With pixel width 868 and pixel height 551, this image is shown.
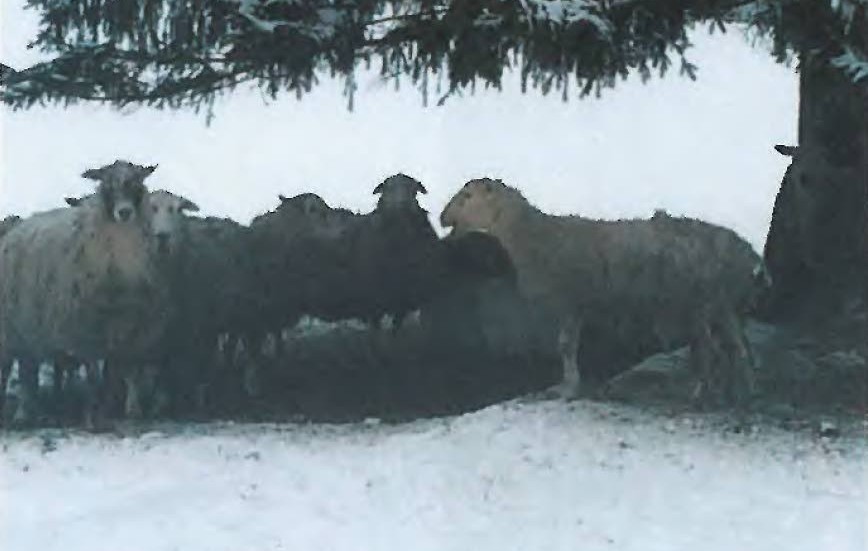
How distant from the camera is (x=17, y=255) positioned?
13.5 metres

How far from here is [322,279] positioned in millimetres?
14977

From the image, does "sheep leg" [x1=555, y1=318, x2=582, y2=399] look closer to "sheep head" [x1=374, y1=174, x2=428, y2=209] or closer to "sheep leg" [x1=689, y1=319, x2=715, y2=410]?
"sheep leg" [x1=689, y1=319, x2=715, y2=410]

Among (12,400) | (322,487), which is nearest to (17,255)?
(12,400)

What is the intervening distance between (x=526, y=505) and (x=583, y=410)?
2.10 metres

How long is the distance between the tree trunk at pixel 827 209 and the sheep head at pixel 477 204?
2688 millimetres

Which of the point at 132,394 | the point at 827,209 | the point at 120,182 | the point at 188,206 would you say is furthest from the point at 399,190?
the point at 827,209

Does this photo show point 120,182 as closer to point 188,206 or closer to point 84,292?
point 84,292

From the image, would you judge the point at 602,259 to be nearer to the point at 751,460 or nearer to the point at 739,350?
the point at 739,350

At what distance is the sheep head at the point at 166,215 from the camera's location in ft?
44.3

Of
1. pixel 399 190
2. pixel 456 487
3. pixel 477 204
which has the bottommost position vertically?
pixel 456 487

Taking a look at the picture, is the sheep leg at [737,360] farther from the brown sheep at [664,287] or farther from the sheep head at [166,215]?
the sheep head at [166,215]

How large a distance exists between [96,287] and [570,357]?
4111 millimetres

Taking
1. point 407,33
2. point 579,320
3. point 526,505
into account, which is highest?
point 407,33

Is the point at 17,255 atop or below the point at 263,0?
below
